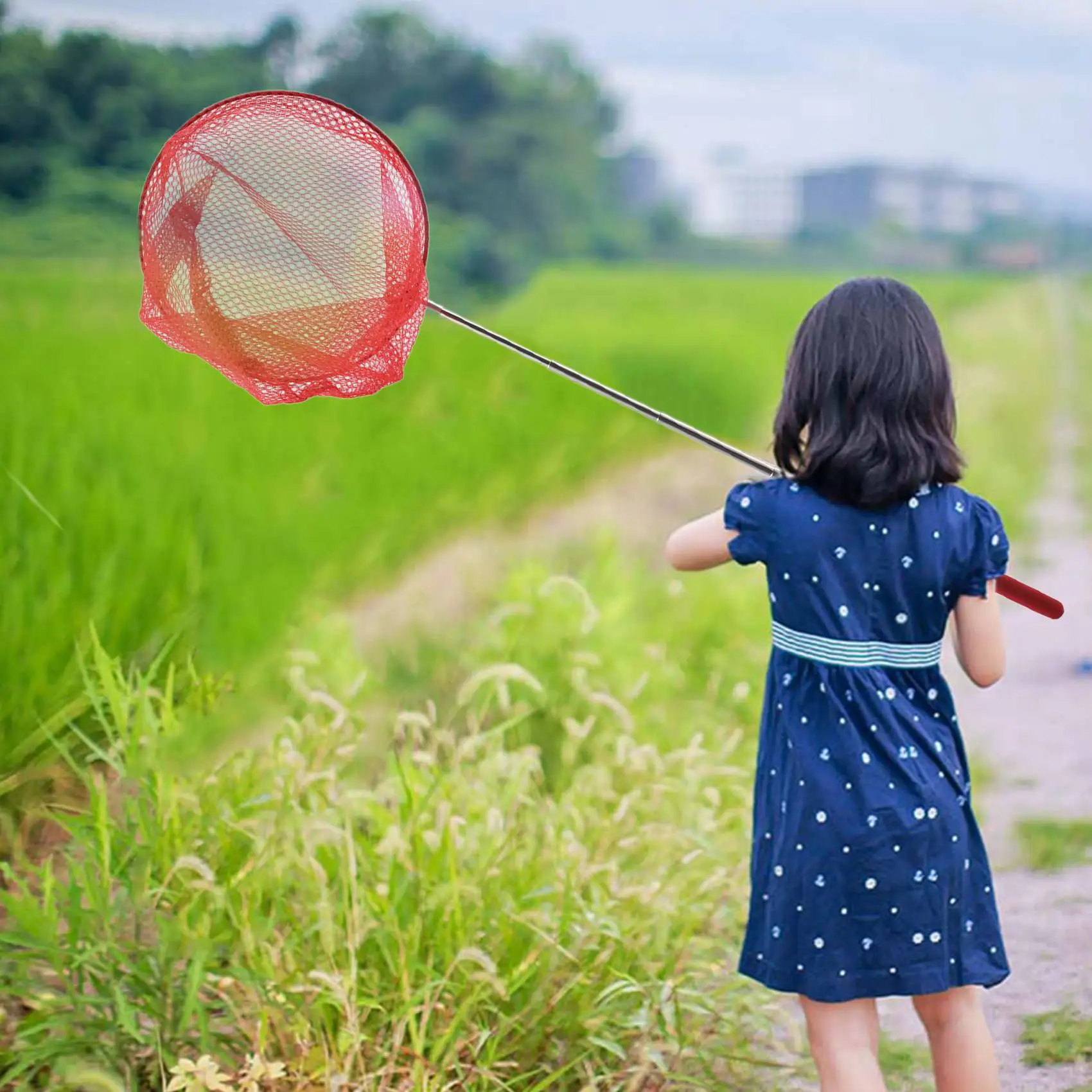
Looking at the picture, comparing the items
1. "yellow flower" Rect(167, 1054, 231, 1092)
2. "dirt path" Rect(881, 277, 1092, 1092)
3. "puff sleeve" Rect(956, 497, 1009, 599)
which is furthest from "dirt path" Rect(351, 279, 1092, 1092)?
"yellow flower" Rect(167, 1054, 231, 1092)

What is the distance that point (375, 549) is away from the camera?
4555mm

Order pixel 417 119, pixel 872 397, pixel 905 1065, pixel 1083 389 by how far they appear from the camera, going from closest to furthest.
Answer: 1. pixel 872 397
2. pixel 905 1065
3. pixel 1083 389
4. pixel 417 119

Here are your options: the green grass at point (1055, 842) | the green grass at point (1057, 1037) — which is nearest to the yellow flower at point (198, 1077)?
the green grass at point (1057, 1037)

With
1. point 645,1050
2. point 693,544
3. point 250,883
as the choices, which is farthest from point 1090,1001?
point 250,883

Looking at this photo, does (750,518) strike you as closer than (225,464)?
Yes

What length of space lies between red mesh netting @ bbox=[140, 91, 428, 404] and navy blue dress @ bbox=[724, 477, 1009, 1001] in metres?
0.51

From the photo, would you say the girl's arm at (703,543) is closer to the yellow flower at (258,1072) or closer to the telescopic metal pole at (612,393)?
the telescopic metal pole at (612,393)

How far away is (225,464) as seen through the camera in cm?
417

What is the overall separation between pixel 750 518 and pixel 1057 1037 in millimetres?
1088

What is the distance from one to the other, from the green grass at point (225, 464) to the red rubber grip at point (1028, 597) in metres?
1.37

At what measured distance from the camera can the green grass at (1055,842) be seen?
3029mm

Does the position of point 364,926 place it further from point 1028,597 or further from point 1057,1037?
point 1057,1037

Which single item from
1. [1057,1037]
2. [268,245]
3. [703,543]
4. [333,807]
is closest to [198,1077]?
[333,807]

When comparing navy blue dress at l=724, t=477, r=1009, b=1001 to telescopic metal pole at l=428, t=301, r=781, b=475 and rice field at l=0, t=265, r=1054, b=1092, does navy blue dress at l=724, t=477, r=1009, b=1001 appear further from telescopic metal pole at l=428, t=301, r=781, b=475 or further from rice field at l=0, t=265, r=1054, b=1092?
rice field at l=0, t=265, r=1054, b=1092
